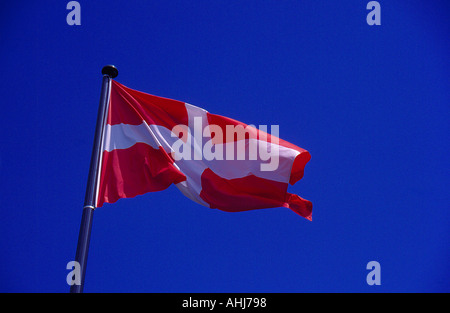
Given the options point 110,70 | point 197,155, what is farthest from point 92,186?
A: point 197,155

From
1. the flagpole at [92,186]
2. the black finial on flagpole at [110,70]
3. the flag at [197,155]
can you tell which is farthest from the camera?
the flag at [197,155]

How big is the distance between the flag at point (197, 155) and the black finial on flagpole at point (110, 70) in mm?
659

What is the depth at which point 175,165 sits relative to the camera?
31.3 ft

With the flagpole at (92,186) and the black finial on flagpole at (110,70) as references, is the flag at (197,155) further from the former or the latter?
the black finial on flagpole at (110,70)

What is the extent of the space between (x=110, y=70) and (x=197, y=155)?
2.31m

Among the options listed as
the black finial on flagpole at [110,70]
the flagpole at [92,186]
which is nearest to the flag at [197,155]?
the flagpole at [92,186]

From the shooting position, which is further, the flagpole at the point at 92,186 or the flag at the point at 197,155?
the flag at the point at 197,155

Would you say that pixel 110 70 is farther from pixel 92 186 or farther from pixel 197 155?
pixel 92 186

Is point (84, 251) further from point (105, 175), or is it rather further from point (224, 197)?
point (224, 197)

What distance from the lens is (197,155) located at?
9.95m

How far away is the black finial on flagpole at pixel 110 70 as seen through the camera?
29.7 ft

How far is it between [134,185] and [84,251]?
207 centimetres

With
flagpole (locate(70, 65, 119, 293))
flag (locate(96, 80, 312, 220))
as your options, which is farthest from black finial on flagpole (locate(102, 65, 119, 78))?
flag (locate(96, 80, 312, 220))
